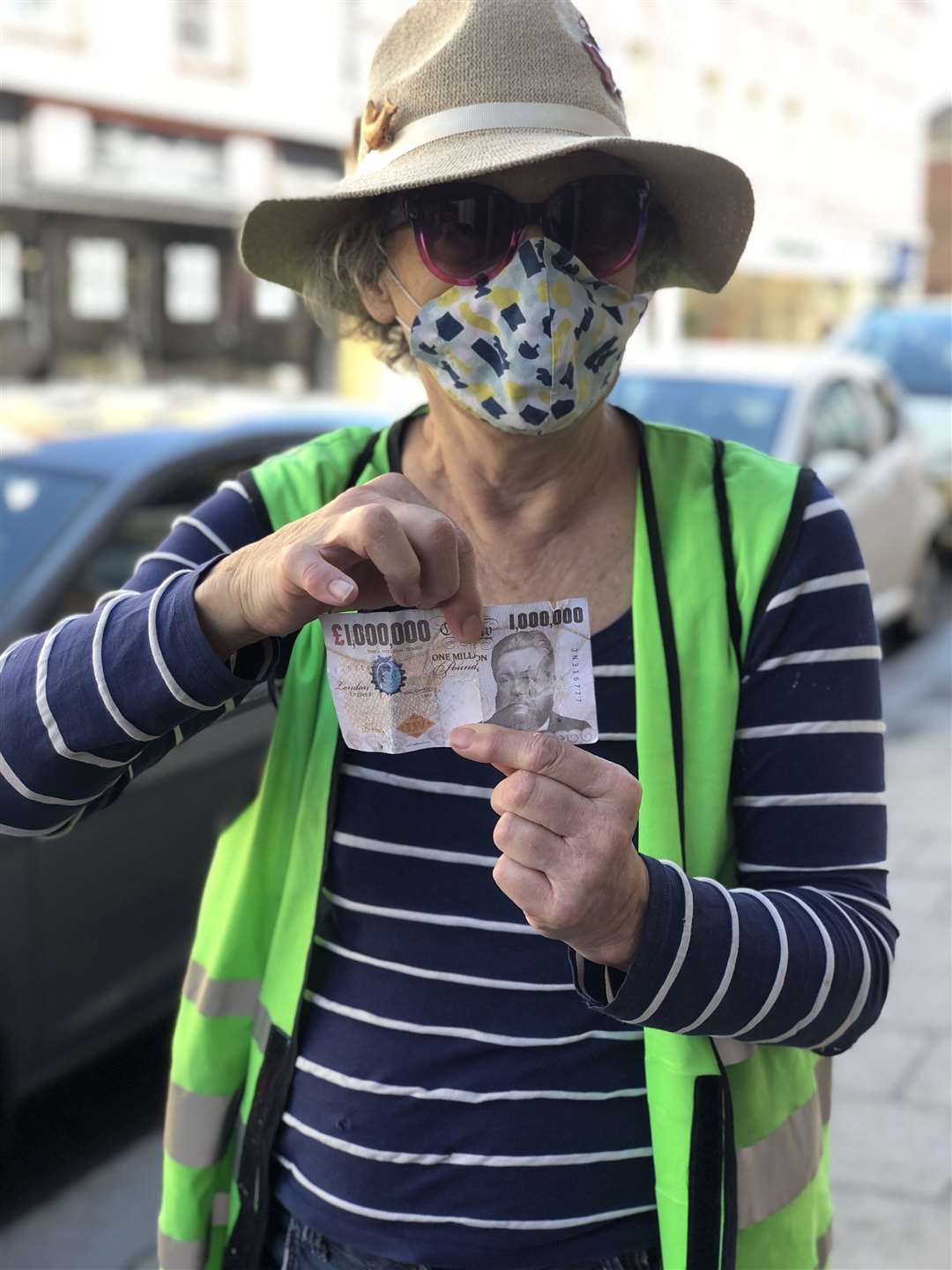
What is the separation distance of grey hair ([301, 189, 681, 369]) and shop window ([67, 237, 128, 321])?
18.6 meters

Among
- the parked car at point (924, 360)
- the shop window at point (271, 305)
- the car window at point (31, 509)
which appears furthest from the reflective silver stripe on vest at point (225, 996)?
the shop window at point (271, 305)

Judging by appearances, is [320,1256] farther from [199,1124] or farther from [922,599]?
[922,599]

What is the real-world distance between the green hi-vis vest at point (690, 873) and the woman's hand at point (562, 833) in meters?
0.17

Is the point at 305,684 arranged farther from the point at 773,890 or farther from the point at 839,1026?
the point at 839,1026

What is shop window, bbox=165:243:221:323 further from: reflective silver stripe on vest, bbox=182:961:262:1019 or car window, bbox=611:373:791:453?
reflective silver stripe on vest, bbox=182:961:262:1019

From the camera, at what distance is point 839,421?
23.2ft

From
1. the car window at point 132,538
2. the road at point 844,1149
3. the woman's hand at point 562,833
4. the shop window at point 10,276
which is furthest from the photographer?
the shop window at point 10,276

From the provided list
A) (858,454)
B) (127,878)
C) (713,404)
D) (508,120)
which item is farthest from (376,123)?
(858,454)

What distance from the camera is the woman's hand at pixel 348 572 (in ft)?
4.03

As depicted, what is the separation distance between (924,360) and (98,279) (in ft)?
39.9

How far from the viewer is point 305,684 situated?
4.79 feet

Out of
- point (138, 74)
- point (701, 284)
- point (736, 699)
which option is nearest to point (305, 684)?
point (736, 699)

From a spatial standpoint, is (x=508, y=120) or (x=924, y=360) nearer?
(x=508, y=120)

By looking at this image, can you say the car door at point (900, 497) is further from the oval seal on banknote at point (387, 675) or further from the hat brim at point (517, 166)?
the oval seal on banknote at point (387, 675)
